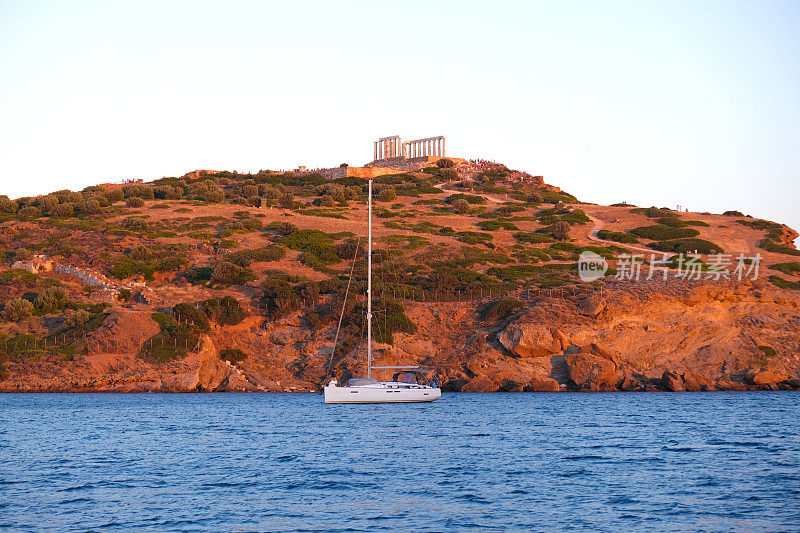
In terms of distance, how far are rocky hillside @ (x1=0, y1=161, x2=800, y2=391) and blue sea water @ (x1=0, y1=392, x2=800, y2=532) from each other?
30.5 feet

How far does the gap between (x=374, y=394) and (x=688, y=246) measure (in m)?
45.6

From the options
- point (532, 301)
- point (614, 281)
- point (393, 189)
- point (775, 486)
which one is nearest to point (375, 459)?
point (775, 486)

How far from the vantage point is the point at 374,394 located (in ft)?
142

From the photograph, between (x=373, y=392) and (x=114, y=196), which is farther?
(x=114, y=196)

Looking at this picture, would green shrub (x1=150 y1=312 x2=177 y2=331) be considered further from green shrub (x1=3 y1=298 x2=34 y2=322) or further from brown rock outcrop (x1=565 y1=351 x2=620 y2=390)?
brown rock outcrop (x1=565 y1=351 x2=620 y2=390)

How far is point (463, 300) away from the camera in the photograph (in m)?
61.7

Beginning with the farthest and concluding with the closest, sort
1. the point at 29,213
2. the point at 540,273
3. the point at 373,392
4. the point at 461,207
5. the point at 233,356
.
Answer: the point at 461,207 → the point at 29,213 → the point at 540,273 → the point at 233,356 → the point at 373,392

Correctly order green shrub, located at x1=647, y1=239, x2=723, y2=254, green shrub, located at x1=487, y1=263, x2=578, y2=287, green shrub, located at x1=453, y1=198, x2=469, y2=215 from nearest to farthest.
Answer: green shrub, located at x1=487, y1=263, x2=578, y2=287, green shrub, located at x1=647, y1=239, x2=723, y2=254, green shrub, located at x1=453, y1=198, x2=469, y2=215

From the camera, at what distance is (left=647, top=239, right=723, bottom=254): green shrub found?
255ft

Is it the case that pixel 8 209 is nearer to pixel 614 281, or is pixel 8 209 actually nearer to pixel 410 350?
pixel 410 350

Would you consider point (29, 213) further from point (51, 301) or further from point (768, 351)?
point (768, 351)

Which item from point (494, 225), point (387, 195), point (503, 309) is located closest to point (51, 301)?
point (503, 309)

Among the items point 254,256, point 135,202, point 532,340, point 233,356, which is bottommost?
point 233,356

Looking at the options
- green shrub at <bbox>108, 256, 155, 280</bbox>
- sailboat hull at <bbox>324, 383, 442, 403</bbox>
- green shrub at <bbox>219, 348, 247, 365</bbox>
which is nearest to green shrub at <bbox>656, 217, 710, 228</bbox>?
green shrub at <bbox>219, 348, 247, 365</bbox>
